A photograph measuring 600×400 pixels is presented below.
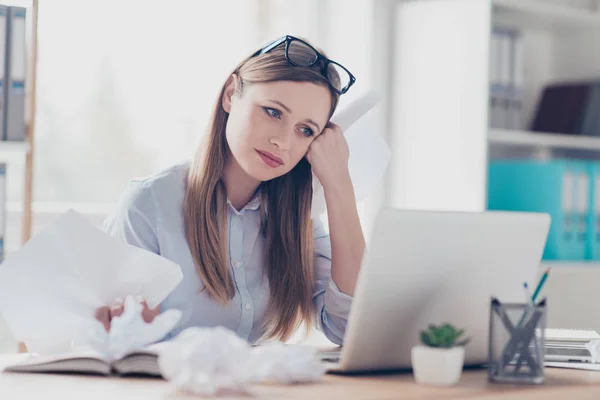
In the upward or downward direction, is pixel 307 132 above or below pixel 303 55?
below

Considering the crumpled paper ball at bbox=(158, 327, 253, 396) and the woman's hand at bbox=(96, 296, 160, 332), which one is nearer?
the crumpled paper ball at bbox=(158, 327, 253, 396)

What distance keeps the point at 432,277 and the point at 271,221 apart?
0.70m

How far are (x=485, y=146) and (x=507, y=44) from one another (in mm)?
420

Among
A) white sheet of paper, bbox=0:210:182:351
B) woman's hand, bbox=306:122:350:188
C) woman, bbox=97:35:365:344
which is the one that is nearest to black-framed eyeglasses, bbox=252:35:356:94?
woman, bbox=97:35:365:344

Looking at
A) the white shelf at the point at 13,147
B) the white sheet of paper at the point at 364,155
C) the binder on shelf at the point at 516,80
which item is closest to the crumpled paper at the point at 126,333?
the white sheet of paper at the point at 364,155

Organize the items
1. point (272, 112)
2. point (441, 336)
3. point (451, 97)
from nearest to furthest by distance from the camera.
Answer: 1. point (441, 336)
2. point (272, 112)
3. point (451, 97)

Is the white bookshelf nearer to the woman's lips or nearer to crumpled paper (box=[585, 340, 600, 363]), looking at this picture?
the woman's lips

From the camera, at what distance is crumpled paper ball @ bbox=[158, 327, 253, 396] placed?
993 millimetres

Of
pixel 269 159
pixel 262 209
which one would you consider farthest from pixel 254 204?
pixel 269 159

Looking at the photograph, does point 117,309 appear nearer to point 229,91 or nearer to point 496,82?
point 229,91

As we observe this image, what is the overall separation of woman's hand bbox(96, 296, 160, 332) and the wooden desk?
198mm

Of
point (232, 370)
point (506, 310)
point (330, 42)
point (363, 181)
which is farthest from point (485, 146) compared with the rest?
point (232, 370)

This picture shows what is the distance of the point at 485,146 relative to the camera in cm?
291

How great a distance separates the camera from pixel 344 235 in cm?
178
